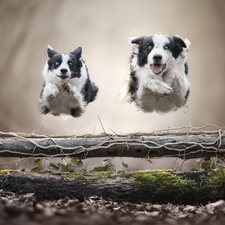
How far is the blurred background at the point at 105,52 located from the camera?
2.07 meters

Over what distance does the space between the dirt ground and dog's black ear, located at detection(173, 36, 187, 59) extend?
105 centimetres

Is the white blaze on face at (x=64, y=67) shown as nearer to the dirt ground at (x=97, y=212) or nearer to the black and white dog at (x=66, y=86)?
the black and white dog at (x=66, y=86)

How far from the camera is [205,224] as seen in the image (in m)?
1.02

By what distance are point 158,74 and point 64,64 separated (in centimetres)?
71

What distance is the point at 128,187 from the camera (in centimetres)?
158

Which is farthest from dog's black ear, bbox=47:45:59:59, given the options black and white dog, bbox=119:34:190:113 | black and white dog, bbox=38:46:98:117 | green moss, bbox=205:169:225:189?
green moss, bbox=205:169:225:189

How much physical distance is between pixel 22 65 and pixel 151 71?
3.81 ft

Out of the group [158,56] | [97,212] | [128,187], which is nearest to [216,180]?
[128,187]

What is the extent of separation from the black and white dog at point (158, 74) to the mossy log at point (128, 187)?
0.62 m

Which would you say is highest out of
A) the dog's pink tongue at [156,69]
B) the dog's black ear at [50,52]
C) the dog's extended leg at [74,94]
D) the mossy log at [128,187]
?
the dog's black ear at [50,52]

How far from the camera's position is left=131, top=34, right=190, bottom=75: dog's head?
176 cm

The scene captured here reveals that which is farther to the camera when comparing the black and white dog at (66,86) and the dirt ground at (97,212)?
the black and white dog at (66,86)

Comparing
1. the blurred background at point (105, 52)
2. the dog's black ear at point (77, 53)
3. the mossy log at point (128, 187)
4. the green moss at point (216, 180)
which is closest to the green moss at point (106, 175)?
Answer: the mossy log at point (128, 187)

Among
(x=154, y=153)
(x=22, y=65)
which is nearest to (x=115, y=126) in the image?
(x=154, y=153)
